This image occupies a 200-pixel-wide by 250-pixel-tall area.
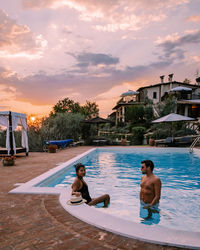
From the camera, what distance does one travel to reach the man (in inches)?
145

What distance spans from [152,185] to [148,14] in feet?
38.8

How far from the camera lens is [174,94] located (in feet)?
99.7

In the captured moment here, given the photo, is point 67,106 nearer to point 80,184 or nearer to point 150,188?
point 80,184

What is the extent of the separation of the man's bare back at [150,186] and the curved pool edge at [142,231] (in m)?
1.27

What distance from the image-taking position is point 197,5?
11.4 meters

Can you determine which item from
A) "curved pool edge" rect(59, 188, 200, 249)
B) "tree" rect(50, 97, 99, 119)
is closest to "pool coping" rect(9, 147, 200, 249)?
"curved pool edge" rect(59, 188, 200, 249)

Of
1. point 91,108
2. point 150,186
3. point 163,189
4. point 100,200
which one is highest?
point 91,108

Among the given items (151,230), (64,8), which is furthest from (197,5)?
(151,230)

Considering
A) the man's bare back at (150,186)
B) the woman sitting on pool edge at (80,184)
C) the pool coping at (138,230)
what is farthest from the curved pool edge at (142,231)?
the man's bare back at (150,186)

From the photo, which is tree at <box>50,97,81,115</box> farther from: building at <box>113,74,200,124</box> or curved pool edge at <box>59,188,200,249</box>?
curved pool edge at <box>59,188,200,249</box>

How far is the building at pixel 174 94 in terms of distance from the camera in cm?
2946

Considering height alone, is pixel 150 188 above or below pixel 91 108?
below

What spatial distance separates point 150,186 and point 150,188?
0.05m

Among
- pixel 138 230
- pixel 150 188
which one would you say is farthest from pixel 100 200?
pixel 138 230
